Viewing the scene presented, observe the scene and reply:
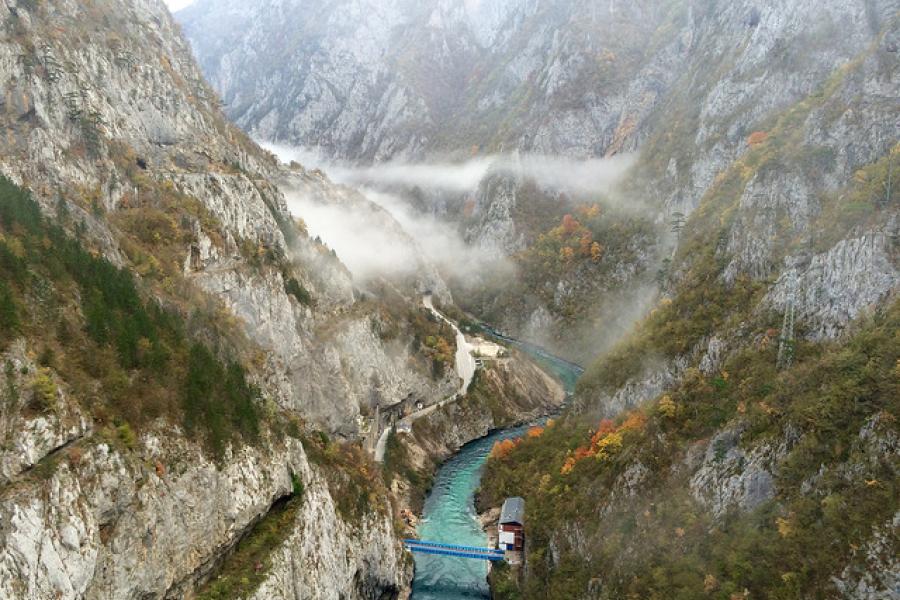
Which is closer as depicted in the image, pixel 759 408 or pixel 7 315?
pixel 7 315

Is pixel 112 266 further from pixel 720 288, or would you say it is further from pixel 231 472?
pixel 720 288

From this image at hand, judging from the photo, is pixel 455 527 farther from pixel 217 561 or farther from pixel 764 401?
pixel 217 561

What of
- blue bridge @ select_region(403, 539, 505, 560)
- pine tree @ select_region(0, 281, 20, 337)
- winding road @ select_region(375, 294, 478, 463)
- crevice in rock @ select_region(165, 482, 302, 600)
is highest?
winding road @ select_region(375, 294, 478, 463)

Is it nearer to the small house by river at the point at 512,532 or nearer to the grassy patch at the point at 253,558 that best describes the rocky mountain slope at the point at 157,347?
the grassy patch at the point at 253,558

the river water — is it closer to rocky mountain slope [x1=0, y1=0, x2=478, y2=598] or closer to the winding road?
rocky mountain slope [x1=0, y1=0, x2=478, y2=598]

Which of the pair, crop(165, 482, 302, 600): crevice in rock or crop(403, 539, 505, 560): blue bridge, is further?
crop(403, 539, 505, 560): blue bridge

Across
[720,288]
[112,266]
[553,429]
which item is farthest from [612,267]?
[112,266]

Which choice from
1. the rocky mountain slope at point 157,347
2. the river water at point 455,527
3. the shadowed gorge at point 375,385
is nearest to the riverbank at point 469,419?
the shadowed gorge at point 375,385

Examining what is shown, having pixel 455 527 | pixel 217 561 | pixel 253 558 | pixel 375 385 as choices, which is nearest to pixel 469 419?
pixel 375 385

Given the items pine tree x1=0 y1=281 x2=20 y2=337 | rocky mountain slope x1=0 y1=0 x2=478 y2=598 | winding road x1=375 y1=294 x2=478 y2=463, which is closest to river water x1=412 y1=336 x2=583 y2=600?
rocky mountain slope x1=0 y1=0 x2=478 y2=598
